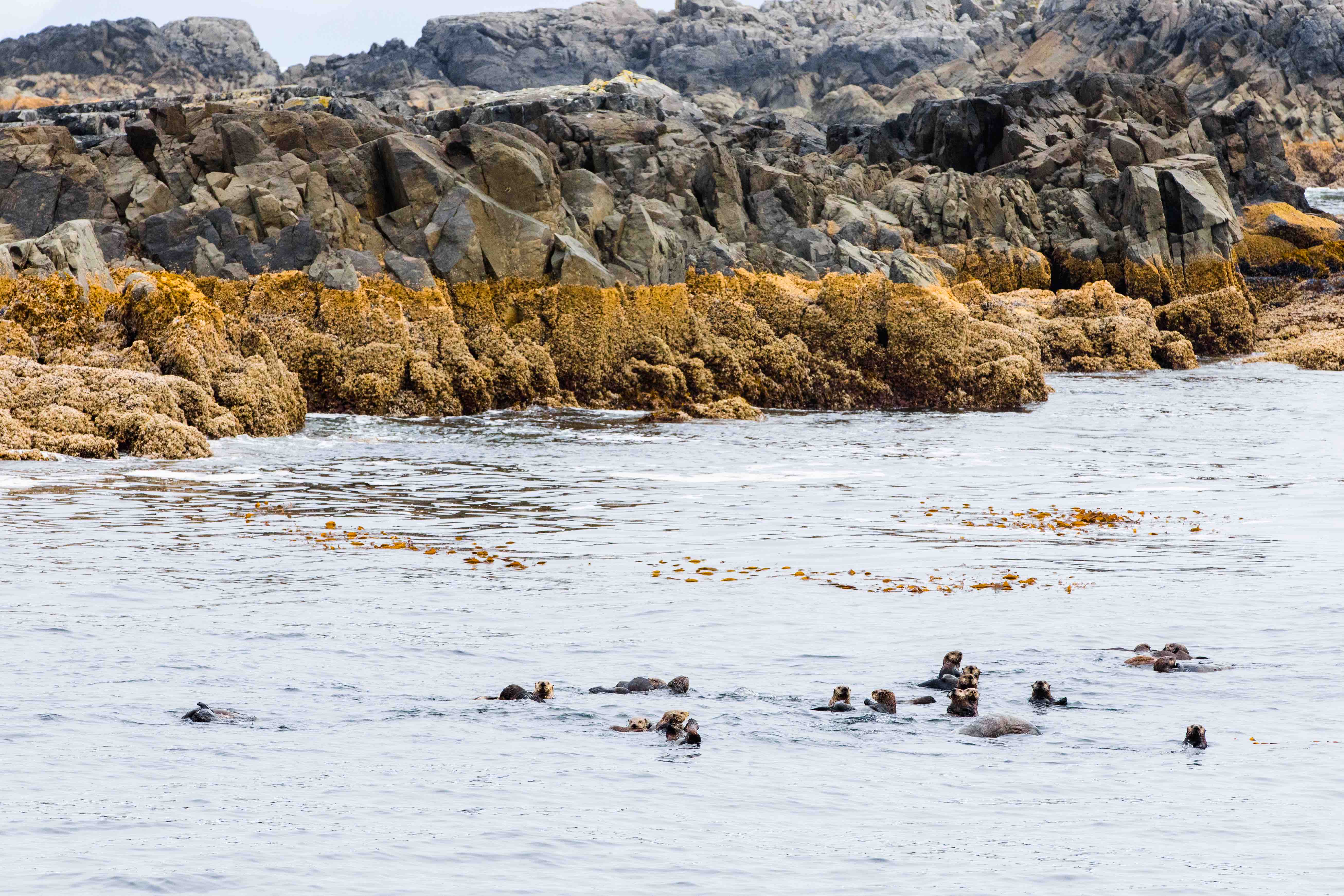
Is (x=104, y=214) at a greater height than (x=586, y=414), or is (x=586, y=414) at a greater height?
(x=104, y=214)

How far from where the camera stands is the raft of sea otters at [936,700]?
9852 millimetres

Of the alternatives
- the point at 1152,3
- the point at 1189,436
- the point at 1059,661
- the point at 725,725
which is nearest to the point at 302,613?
the point at 725,725

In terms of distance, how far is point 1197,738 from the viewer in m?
9.50

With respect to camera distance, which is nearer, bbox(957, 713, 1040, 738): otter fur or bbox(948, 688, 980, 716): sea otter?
bbox(957, 713, 1040, 738): otter fur

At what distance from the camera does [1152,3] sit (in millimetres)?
158125

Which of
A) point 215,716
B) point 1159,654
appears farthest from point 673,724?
point 1159,654

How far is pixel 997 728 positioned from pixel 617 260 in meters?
29.6

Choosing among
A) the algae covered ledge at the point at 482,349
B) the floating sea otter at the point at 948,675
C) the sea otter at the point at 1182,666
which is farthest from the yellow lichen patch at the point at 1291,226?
the floating sea otter at the point at 948,675

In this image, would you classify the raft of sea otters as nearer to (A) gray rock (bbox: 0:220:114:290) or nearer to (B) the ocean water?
(B) the ocean water

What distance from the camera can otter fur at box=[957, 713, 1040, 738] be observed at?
9922mm

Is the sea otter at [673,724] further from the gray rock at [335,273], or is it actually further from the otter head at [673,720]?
the gray rock at [335,273]

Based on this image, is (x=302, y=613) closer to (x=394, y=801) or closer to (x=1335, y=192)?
(x=394, y=801)

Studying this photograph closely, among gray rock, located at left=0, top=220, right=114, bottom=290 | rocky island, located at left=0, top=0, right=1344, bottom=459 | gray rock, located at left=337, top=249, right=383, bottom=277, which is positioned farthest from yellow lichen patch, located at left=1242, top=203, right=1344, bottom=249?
gray rock, located at left=0, top=220, right=114, bottom=290

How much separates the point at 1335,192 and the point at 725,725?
119m
